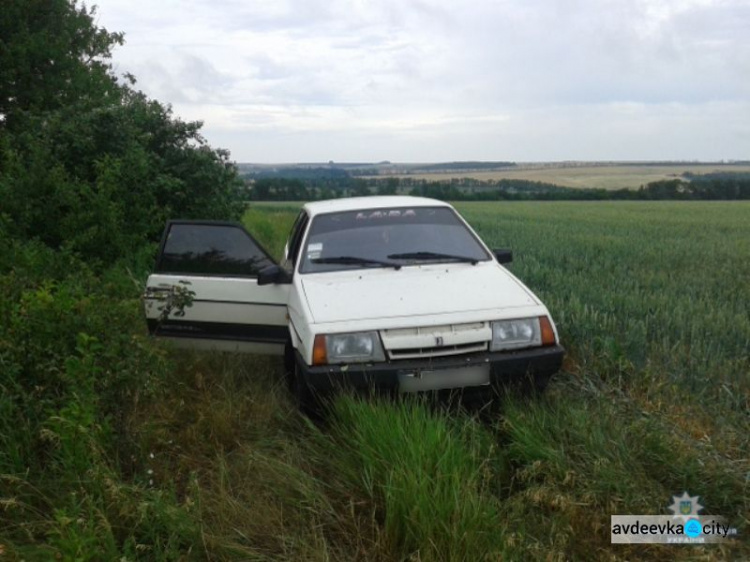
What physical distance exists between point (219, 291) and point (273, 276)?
55 centimetres

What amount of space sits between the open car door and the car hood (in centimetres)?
54

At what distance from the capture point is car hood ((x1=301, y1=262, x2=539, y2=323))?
4.45 metres

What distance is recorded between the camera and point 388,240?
220 inches

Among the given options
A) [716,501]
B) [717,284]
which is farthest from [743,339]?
[717,284]

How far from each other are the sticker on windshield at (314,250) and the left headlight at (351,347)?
1.30 metres

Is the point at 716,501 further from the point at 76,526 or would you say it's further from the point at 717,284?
the point at 717,284

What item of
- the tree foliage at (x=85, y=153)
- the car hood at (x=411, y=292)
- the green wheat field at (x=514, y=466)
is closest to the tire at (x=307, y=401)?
the green wheat field at (x=514, y=466)

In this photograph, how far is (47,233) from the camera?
299 inches

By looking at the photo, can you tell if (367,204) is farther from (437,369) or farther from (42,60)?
(42,60)

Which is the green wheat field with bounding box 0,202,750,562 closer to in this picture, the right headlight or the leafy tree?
the right headlight

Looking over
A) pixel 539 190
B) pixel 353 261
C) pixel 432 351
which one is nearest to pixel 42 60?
pixel 353 261

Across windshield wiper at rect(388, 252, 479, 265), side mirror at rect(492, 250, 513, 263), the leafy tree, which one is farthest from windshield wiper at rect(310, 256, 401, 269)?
the leafy tree

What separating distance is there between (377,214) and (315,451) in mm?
2384

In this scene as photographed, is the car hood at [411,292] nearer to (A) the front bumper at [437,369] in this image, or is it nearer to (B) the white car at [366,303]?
(B) the white car at [366,303]
